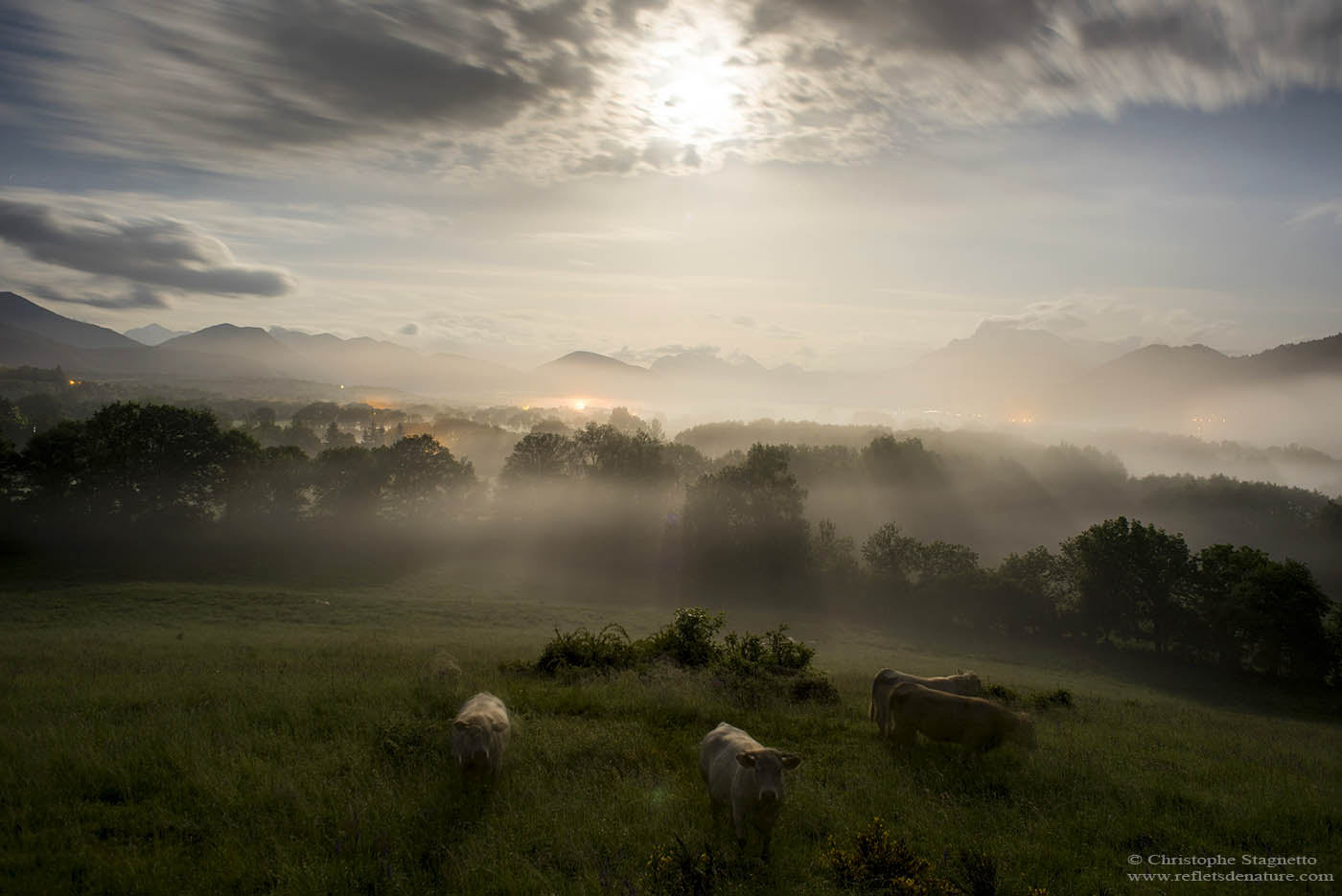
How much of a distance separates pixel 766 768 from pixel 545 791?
3578 mm

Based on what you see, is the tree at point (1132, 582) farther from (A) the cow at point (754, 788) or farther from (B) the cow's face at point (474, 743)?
(B) the cow's face at point (474, 743)

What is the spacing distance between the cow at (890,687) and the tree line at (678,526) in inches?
1557

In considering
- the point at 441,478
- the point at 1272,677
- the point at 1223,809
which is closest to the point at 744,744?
the point at 1223,809

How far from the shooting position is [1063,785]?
35.7 ft

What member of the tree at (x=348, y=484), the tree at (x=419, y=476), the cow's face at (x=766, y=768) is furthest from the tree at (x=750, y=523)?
the cow's face at (x=766, y=768)

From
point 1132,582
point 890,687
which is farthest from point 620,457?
point 890,687

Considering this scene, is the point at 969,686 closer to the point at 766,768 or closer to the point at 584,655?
the point at 584,655

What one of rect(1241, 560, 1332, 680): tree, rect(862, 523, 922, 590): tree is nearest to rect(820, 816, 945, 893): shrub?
rect(1241, 560, 1332, 680): tree

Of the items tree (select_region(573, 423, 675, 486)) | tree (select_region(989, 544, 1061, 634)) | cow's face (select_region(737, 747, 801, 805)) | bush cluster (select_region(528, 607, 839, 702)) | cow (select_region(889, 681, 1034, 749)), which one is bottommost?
tree (select_region(989, 544, 1061, 634))

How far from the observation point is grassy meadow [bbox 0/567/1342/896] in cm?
752

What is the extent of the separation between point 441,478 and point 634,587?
1077 inches

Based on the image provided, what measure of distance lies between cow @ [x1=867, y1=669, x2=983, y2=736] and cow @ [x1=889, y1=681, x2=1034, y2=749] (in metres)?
0.73

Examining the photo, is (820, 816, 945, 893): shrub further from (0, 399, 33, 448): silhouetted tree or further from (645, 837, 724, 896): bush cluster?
(0, 399, 33, 448): silhouetted tree

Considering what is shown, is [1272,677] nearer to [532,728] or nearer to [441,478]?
[532,728]
